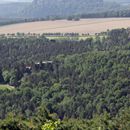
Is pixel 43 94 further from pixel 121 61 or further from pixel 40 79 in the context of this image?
pixel 121 61

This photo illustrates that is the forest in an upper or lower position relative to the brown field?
lower

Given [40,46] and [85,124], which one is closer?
[85,124]

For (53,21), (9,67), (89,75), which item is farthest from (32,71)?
(53,21)

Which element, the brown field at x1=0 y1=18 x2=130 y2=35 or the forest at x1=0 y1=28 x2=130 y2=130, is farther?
the brown field at x1=0 y1=18 x2=130 y2=35

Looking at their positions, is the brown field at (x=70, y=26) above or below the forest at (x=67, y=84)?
above

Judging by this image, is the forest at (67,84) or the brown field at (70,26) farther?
the brown field at (70,26)
